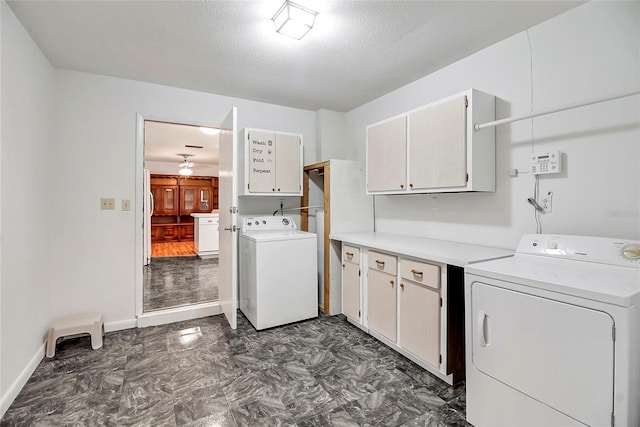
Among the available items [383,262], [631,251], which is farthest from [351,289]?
[631,251]

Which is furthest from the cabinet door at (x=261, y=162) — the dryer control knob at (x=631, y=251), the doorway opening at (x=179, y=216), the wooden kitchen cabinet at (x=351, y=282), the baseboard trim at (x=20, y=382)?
the dryer control knob at (x=631, y=251)

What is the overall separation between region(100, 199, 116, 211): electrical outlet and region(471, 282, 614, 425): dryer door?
3.06m

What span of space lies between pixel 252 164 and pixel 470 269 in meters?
2.30

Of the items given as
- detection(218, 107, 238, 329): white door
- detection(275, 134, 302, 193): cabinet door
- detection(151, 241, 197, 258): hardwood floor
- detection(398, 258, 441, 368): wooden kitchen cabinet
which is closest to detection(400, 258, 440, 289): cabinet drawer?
detection(398, 258, 441, 368): wooden kitchen cabinet

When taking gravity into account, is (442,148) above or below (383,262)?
above

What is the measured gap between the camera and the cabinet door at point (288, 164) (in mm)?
3285

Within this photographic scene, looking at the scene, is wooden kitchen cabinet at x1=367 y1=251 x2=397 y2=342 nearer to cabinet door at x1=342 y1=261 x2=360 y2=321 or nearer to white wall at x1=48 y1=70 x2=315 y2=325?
cabinet door at x1=342 y1=261 x2=360 y2=321

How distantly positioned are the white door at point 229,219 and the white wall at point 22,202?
1390 millimetres

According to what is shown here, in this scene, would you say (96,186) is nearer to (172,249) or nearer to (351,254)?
(351,254)

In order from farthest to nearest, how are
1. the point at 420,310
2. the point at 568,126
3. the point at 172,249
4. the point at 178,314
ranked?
the point at 172,249 → the point at 178,314 → the point at 420,310 → the point at 568,126

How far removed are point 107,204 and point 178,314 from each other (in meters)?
1.27

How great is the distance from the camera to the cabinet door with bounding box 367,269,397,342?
7.75ft

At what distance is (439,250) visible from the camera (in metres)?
2.09

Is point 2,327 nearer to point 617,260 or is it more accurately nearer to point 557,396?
point 557,396
